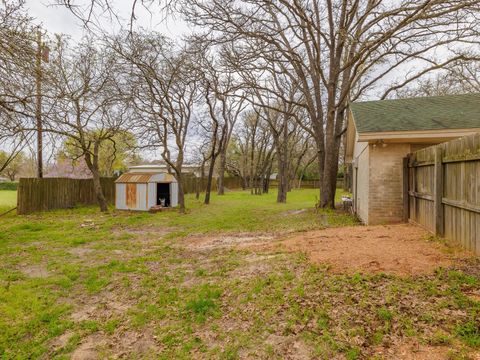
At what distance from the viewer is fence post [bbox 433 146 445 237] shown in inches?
193

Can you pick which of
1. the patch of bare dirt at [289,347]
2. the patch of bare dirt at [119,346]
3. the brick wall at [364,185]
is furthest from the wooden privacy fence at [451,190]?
the patch of bare dirt at [119,346]

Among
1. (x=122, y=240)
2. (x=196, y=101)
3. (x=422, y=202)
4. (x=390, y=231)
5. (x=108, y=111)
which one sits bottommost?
(x=122, y=240)

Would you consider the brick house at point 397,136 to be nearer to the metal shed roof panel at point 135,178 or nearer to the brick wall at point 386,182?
the brick wall at point 386,182

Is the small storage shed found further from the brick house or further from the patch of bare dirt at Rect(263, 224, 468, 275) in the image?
the brick house

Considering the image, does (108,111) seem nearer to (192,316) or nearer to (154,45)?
(154,45)

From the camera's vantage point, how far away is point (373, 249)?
4844 millimetres

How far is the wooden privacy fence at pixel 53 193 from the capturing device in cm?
1327

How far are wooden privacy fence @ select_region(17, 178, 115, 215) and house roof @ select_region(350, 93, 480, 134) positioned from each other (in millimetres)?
13677

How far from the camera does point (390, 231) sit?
6234 mm

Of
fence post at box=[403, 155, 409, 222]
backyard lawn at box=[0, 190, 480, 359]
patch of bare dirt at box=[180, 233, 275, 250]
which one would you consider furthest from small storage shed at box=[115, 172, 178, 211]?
fence post at box=[403, 155, 409, 222]

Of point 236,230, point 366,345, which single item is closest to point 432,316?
point 366,345

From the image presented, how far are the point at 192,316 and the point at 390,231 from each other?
179 inches

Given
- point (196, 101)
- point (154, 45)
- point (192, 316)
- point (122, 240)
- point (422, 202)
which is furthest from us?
point (196, 101)

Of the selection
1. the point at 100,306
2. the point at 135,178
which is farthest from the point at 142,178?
the point at 100,306
